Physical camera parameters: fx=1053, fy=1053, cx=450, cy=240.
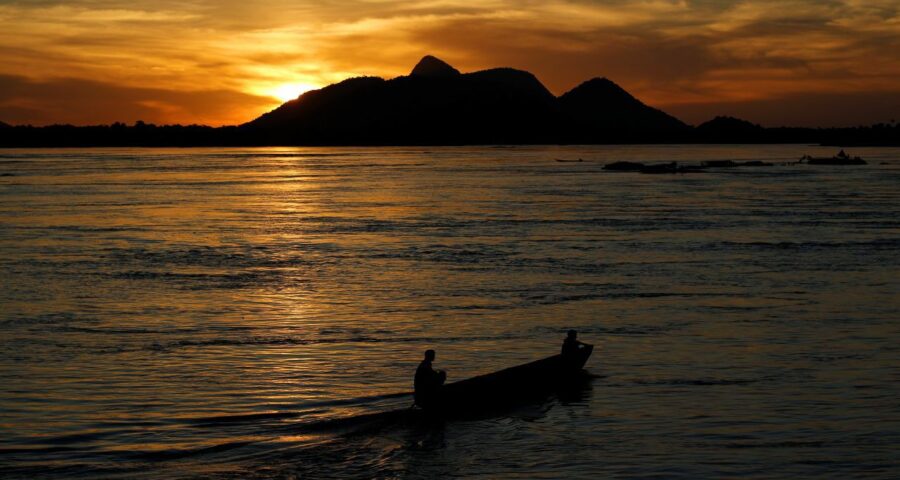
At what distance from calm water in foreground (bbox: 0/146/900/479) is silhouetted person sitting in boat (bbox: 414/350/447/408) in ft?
2.32

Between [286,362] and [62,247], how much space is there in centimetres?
4205

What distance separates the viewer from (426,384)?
28562 millimetres

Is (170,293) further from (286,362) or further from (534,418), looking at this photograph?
(534,418)

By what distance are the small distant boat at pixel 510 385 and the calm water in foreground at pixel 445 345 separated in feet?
2.18

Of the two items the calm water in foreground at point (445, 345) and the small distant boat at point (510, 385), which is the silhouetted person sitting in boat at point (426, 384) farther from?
the calm water in foreground at point (445, 345)

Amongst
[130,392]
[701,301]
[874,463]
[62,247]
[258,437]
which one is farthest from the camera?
[62,247]

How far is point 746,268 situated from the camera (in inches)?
2324

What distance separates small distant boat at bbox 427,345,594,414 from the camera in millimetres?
29281

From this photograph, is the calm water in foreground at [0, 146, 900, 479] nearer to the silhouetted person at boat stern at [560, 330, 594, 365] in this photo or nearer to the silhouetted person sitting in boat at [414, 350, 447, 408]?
the silhouetted person sitting in boat at [414, 350, 447, 408]

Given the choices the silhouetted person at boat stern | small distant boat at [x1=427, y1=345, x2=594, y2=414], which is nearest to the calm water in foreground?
small distant boat at [x1=427, y1=345, x2=594, y2=414]

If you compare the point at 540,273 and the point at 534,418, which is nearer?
the point at 534,418

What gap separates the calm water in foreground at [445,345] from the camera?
26078 mm

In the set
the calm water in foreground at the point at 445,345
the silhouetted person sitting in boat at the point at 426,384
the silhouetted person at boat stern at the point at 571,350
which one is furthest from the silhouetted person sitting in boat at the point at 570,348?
the silhouetted person sitting in boat at the point at 426,384

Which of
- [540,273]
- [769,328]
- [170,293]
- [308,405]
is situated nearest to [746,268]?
[540,273]
